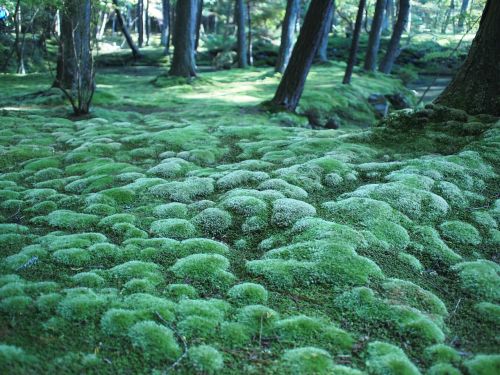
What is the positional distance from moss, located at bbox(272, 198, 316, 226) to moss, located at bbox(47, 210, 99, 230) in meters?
2.72

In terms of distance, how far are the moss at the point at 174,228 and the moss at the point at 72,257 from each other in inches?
42.6

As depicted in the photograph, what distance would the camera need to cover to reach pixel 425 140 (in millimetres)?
9000

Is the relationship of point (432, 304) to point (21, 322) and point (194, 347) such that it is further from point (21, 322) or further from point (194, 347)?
point (21, 322)

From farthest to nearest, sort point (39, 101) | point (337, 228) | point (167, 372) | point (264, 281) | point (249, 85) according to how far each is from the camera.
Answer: point (249, 85)
point (39, 101)
point (337, 228)
point (264, 281)
point (167, 372)

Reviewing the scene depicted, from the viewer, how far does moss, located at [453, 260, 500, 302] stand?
15.5ft

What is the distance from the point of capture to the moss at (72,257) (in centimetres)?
500

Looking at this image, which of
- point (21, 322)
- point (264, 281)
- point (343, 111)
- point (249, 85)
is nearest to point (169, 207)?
point (264, 281)

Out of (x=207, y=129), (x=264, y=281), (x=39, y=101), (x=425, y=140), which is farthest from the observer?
(x=39, y=101)

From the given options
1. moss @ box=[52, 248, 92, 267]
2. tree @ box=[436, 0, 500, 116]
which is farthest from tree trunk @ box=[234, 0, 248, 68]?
moss @ box=[52, 248, 92, 267]

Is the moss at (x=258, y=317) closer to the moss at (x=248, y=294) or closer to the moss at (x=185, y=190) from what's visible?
the moss at (x=248, y=294)

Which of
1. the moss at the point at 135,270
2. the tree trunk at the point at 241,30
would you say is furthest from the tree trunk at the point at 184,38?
the moss at the point at 135,270

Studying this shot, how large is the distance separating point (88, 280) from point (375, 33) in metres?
28.8

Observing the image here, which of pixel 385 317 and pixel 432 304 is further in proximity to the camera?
pixel 432 304

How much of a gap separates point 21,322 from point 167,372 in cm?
149
